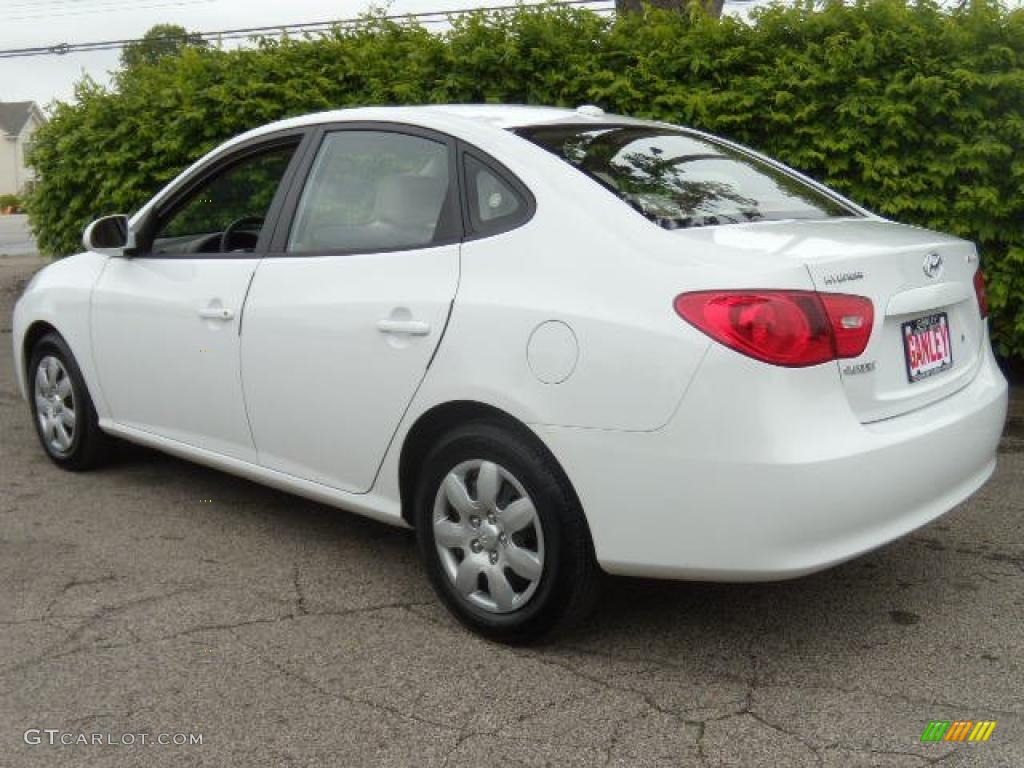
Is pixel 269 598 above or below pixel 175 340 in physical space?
below

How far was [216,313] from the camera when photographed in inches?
174

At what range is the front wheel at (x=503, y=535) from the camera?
336 centimetres

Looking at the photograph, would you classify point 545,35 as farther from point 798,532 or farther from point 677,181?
point 798,532

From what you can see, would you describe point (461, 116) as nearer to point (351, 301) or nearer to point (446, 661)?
point (351, 301)

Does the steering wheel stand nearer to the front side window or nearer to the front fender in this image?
the front side window

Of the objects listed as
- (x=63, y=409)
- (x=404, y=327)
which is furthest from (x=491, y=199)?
(x=63, y=409)

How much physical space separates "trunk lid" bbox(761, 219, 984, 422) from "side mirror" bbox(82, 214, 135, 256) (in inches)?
109

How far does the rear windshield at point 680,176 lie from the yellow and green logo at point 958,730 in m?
1.51

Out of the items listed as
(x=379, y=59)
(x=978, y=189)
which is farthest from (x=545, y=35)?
(x=978, y=189)

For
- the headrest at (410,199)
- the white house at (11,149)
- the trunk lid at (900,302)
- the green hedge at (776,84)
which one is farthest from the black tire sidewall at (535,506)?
the white house at (11,149)

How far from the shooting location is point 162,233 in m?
5.06

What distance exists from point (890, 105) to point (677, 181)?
3.48 meters

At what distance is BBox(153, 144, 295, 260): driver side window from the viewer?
15.1ft

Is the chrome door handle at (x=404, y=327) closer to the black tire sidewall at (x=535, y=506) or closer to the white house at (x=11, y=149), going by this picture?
the black tire sidewall at (x=535, y=506)
